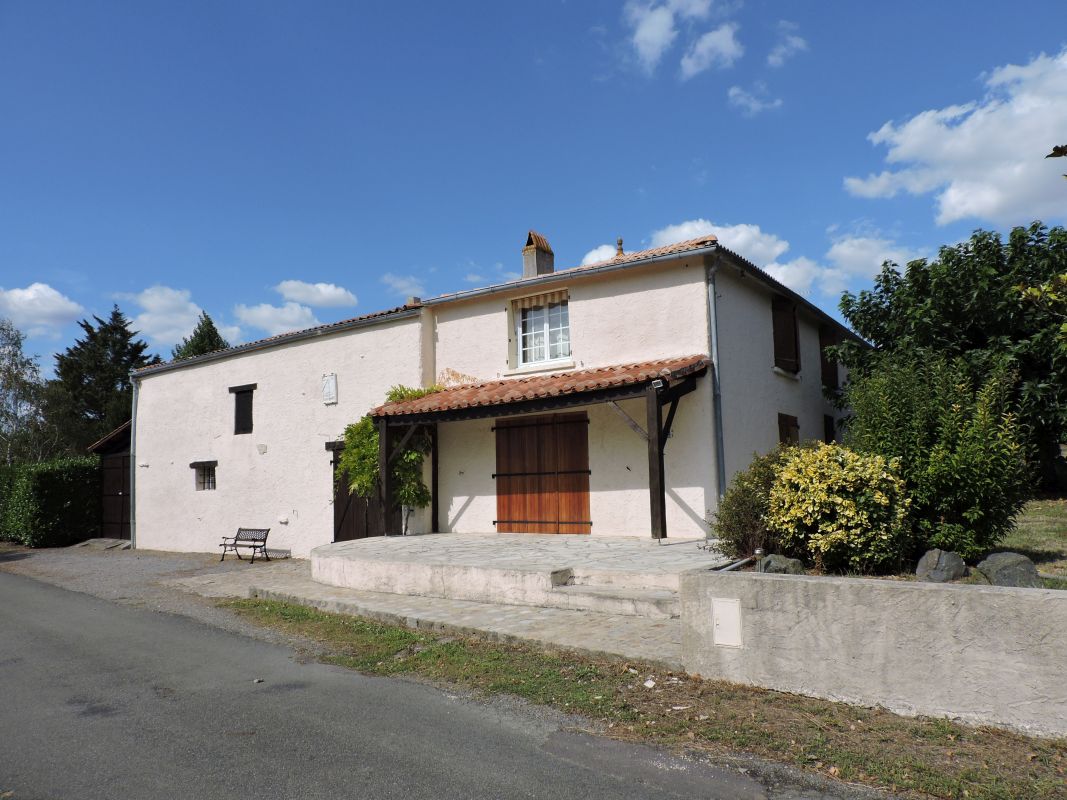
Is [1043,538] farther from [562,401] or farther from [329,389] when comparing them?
[329,389]

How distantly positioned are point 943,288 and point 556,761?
12.8m

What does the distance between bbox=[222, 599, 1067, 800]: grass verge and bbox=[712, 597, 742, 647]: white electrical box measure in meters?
0.30

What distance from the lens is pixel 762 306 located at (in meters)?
13.1

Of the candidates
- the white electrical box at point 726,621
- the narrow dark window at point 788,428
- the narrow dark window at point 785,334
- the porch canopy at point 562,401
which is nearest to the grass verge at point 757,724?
the white electrical box at point 726,621

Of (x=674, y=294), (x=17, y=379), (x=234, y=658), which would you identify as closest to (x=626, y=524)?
(x=674, y=294)

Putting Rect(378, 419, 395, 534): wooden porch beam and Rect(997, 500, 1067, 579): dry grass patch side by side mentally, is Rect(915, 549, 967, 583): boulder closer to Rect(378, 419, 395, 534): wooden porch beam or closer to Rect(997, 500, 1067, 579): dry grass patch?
Rect(997, 500, 1067, 579): dry grass patch

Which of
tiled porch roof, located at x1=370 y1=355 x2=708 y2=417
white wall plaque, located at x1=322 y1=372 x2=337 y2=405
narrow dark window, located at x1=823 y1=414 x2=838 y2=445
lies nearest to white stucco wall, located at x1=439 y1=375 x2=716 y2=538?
→ tiled porch roof, located at x1=370 y1=355 x2=708 y2=417

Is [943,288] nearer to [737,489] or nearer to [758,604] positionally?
[737,489]

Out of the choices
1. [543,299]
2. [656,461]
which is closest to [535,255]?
[543,299]

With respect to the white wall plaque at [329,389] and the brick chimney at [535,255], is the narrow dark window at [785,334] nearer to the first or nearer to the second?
the brick chimney at [535,255]

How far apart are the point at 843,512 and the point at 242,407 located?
46.6 ft

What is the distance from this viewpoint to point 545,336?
12992 millimetres

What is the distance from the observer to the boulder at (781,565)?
19.3 ft

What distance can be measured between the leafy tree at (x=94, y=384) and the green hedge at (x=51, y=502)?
47.0 ft
